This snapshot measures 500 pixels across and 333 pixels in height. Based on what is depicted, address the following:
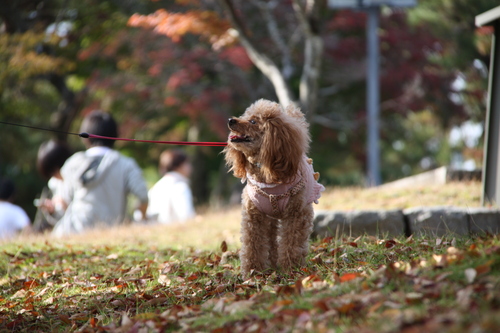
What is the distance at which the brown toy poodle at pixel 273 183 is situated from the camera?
3.51 meters

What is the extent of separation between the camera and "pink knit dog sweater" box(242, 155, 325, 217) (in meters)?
3.62

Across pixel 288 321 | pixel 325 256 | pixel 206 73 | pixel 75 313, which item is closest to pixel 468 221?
pixel 325 256

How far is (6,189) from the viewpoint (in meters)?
7.80

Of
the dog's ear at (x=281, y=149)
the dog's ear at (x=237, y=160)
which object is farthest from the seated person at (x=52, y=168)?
the dog's ear at (x=281, y=149)

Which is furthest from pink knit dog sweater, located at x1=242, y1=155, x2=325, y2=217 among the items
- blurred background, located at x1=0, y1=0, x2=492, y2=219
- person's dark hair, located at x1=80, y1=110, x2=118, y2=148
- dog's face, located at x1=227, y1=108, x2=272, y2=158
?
blurred background, located at x1=0, y1=0, x2=492, y2=219

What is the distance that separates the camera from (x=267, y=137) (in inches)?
137

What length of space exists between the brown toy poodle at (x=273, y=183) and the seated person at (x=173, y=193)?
180 inches

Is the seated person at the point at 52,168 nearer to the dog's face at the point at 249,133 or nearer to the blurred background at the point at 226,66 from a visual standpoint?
the blurred background at the point at 226,66

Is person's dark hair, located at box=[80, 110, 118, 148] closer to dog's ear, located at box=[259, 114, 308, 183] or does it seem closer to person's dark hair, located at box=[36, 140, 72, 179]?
person's dark hair, located at box=[36, 140, 72, 179]

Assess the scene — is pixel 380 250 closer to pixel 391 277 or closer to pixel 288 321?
pixel 391 277

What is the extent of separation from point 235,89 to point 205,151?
264 cm

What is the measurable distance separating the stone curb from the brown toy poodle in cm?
131

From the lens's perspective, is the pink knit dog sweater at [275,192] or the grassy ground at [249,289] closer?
the grassy ground at [249,289]

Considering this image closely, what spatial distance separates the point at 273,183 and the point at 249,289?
2.50ft
